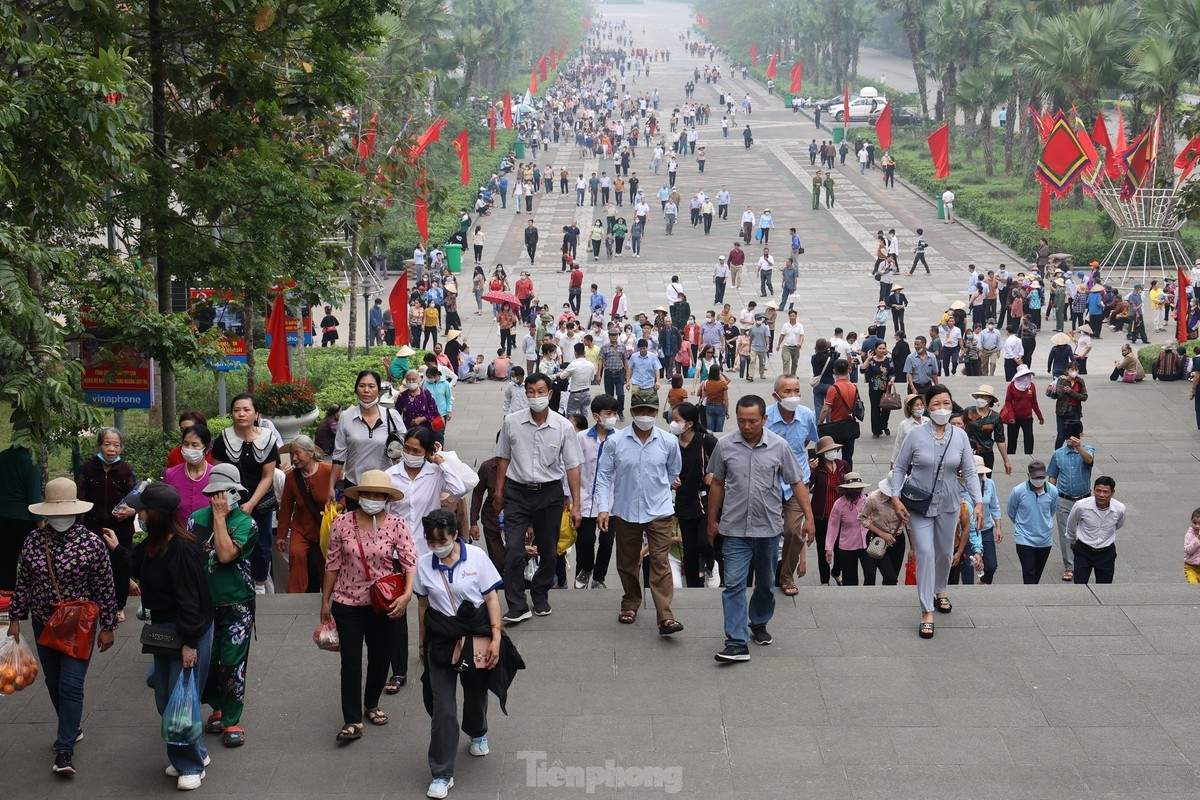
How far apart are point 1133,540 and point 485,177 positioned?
3904 centimetres

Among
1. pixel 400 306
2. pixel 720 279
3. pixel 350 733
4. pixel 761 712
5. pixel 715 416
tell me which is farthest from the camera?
pixel 720 279

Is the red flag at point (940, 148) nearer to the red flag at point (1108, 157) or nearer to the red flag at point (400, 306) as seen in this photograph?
the red flag at point (1108, 157)

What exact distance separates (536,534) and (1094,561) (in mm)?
4360

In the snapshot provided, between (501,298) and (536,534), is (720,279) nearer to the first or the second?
(501,298)

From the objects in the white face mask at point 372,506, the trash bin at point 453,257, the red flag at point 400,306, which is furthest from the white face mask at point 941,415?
A: the trash bin at point 453,257

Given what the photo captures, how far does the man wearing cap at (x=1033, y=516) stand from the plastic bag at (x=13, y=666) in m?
7.08

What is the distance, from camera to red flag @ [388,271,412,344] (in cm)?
2325

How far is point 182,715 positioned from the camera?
6.66m

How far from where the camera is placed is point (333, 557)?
7004 millimetres

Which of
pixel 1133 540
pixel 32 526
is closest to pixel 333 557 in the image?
pixel 32 526

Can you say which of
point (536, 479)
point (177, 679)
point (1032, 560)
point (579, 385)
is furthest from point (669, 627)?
point (579, 385)

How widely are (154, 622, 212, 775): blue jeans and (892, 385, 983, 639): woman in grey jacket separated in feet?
12.9

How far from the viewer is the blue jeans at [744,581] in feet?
26.8

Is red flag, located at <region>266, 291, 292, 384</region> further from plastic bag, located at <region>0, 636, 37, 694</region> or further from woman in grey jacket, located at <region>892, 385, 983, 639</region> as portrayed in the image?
plastic bag, located at <region>0, 636, 37, 694</region>
